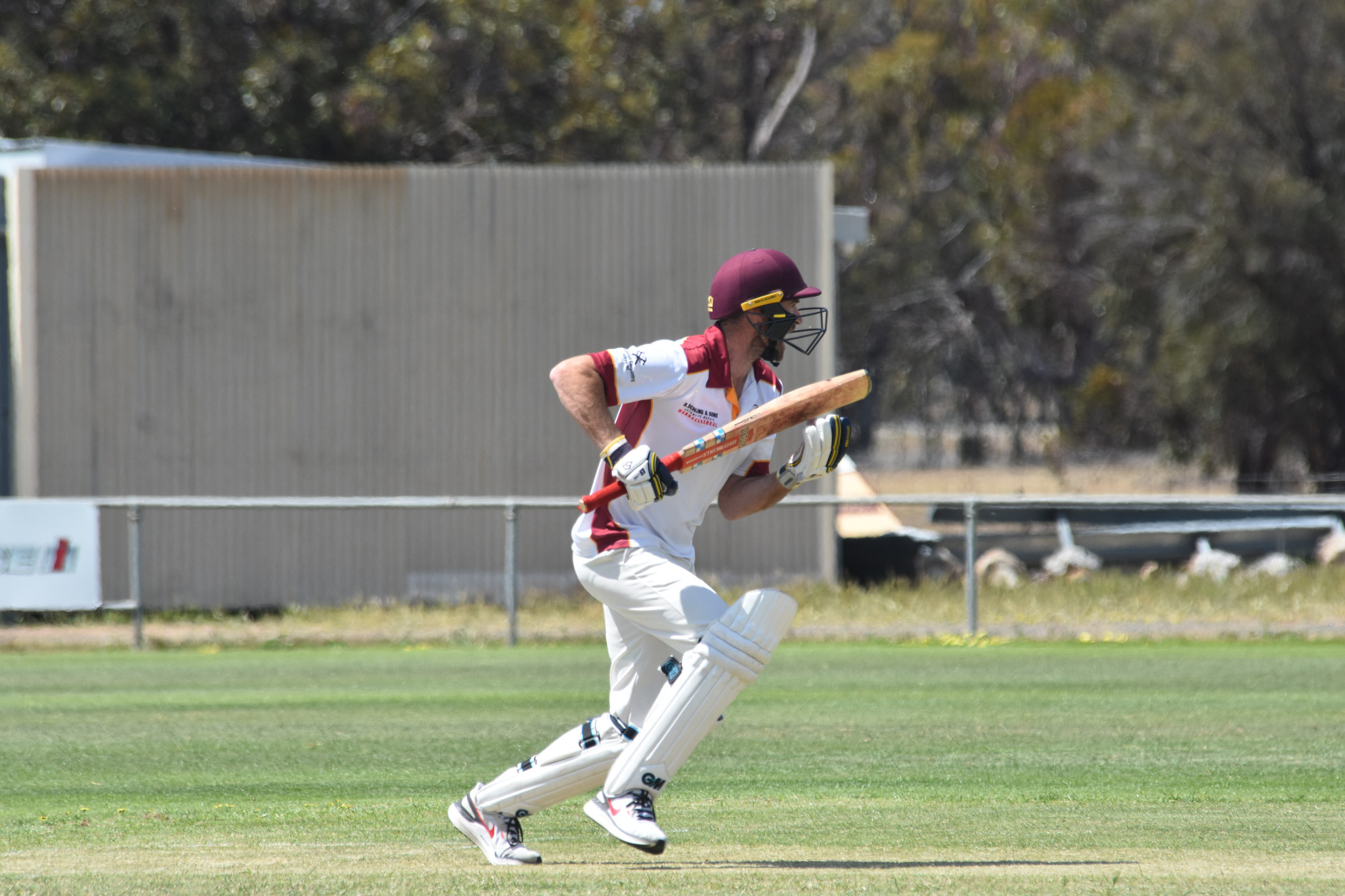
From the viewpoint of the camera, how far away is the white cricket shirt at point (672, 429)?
18.5 feet

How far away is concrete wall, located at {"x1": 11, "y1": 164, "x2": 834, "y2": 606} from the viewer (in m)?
18.9

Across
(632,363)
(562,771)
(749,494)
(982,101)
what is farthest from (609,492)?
(982,101)

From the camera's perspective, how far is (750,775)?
8008 millimetres

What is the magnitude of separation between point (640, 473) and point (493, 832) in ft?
4.51

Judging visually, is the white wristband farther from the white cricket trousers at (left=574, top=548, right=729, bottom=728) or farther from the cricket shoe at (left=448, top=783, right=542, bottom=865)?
the cricket shoe at (left=448, top=783, right=542, bottom=865)

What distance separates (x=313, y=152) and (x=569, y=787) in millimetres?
25858

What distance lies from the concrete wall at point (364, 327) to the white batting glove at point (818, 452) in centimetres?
1295

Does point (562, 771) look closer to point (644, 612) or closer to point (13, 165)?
point (644, 612)

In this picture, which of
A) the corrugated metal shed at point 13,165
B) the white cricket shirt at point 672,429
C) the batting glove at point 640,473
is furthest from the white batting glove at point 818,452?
the corrugated metal shed at point 13,165

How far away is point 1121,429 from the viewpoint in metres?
38.6

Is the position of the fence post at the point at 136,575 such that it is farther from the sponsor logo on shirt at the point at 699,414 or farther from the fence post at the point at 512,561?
the sponsor logo on shirt at the point at 699,414

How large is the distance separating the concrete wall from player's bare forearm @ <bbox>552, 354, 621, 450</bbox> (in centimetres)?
1335

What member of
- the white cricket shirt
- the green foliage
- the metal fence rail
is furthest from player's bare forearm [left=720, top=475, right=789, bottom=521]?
the green foliage

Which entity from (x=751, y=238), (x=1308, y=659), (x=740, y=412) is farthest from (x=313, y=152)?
(x=740, y=412)
